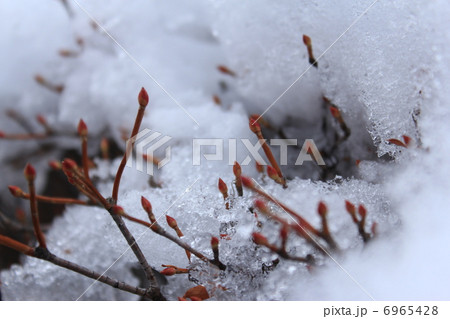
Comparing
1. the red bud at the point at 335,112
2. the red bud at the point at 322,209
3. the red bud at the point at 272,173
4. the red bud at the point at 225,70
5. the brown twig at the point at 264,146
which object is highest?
the red bud at the point at 225,70

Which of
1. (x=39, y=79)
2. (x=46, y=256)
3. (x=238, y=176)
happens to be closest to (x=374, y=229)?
(x=238, y=176)

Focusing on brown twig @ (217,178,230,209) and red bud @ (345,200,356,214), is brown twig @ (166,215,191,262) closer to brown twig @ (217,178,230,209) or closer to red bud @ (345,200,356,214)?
brown twig @ (217,178,230,209)

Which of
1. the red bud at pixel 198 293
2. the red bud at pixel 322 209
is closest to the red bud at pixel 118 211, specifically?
the red bud at pixel 198 293

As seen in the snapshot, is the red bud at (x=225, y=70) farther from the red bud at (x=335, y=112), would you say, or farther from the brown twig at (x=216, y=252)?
the brown twig at (x=216, y=252)

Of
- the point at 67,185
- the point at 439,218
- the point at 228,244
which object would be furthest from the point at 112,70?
the point at 439,218

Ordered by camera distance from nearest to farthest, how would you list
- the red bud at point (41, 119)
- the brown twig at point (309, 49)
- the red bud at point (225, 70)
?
the brown twig at point (309, 49), the red bud at point (225, 70), the red bud at point (41, 119)

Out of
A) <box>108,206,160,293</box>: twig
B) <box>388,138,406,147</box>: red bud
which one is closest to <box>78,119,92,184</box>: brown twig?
<box>108,206,160,293</box>: twig

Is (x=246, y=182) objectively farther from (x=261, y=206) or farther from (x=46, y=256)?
(x=46, y=256)

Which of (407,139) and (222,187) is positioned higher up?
(407,139)
